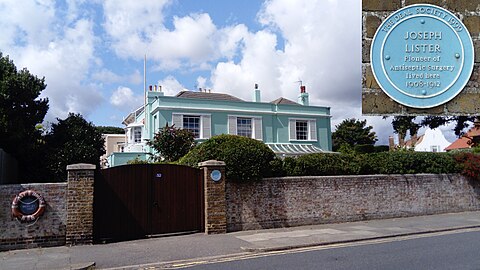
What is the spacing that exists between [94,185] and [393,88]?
1144cm

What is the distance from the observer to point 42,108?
1847 centimetres

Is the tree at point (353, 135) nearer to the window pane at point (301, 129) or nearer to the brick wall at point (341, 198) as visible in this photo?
the window pane at point (301, 129)

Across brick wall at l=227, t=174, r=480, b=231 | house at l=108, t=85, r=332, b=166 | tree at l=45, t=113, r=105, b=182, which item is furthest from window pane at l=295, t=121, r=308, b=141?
tree at l=45, t=113, r=105, b=182

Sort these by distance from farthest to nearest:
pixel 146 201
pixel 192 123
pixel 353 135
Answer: pixel 353 135 < pixel 192 123 < pixel 146 201

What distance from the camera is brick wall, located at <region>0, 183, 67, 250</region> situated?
11234 millimetres

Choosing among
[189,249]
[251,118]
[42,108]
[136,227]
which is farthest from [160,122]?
[189,249]

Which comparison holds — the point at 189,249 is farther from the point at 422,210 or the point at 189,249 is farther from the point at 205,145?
the point at 422,210

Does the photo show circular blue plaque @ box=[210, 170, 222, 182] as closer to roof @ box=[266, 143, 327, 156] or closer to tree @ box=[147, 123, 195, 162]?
tree @ box=[147, 123, 195, 162]

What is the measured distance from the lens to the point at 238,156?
45.4 feet

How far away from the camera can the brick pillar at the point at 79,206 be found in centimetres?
1170

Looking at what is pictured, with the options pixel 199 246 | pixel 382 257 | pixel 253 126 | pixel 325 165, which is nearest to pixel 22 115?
pixel 199 246

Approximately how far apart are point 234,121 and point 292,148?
4.63 meters

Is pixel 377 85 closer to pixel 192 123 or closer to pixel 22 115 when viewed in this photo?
pixel 22 115

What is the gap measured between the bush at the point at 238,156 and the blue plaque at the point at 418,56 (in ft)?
39.3
